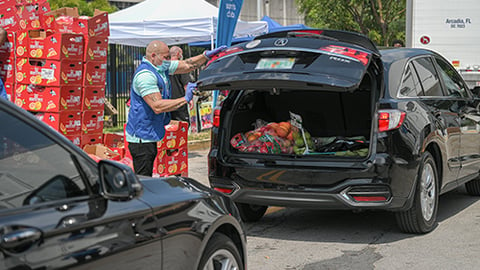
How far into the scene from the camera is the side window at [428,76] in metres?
7.50

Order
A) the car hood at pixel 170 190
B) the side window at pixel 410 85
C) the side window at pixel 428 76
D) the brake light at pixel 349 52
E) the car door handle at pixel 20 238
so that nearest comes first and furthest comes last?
1. the car door handle at pixel 20 238
2. the car hood at pixel 170 190
3. the brake light at pixel 349 52
4. the side window at pixel 410 85
5. the side window at pixel 428 76

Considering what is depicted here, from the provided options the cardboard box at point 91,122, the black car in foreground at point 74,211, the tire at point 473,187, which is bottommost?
the tire at point 473,187

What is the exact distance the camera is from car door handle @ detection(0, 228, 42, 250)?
9.06 ft

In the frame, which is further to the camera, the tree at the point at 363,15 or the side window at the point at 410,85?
the tree at the point at 363,15

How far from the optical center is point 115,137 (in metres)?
11.5

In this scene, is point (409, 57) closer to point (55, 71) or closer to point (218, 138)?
point (218, 138)

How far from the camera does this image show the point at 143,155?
23.8ft

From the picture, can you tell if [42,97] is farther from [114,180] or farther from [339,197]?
[114,180]

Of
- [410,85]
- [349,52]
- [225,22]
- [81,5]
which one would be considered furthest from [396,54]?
[81,5]

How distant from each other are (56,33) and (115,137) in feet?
7.22

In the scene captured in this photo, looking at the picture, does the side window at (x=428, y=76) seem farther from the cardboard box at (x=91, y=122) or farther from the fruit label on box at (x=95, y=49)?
the cardboard box at (x=91, y=122)

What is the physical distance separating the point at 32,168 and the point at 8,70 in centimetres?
707

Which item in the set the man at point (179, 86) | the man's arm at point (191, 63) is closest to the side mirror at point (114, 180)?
the man's arm at point (191, 63)

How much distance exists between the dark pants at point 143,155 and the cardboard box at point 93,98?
3.30m
